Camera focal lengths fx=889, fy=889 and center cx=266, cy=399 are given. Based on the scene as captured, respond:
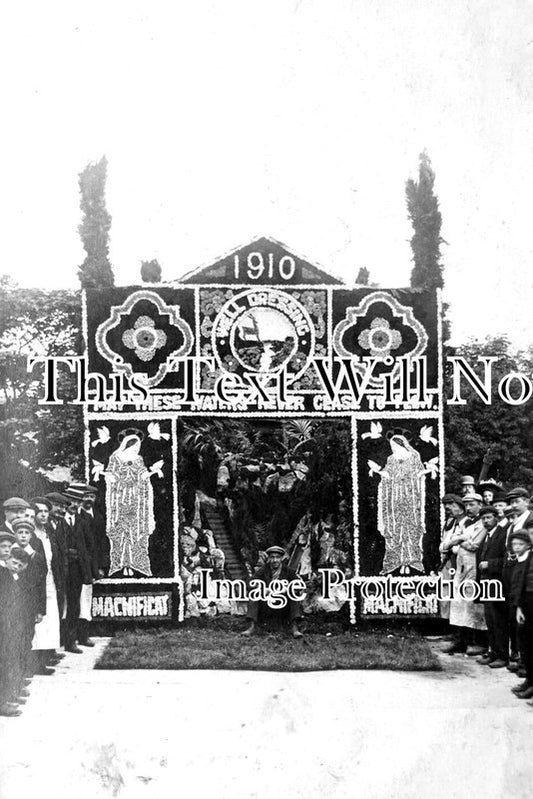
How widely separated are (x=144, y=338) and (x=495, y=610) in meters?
2.88

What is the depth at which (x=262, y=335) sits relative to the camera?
585cm

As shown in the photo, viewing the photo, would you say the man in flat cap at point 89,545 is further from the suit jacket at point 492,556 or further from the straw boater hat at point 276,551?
the suit jacket at point 492,556

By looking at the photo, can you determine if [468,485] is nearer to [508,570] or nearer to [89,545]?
[508,570]

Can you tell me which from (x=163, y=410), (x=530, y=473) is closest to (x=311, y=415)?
(x=163, y=410)

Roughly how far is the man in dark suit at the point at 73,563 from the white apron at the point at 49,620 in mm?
90

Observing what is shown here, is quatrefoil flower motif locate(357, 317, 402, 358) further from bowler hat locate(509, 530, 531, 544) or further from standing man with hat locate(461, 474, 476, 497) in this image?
bowler hat locate(509, 530, 531, 544)

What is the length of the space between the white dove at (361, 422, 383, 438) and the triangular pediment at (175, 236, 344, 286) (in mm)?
962

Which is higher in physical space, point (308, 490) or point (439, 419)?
point (439, 419)

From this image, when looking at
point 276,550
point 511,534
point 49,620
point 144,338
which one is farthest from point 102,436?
point 511,534

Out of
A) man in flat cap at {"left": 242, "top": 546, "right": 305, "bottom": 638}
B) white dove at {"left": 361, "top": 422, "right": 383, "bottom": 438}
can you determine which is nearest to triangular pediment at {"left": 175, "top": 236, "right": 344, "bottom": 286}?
white dove at {"left": 361, "top": 422, "right": 383, "bottom": 438}

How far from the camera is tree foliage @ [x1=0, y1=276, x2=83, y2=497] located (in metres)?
5.43

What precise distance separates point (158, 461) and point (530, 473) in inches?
97.6

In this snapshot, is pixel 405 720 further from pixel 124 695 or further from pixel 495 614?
pixel 124 695

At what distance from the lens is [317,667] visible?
5.63m
